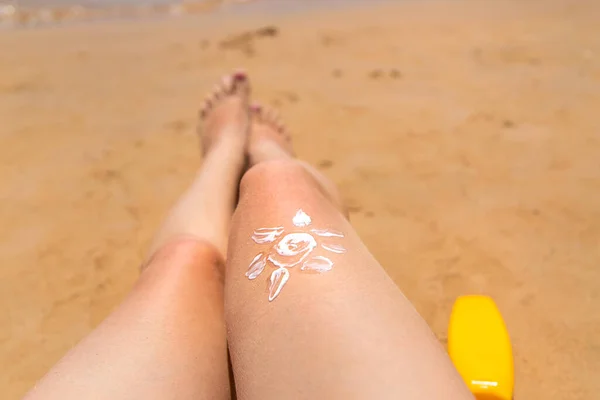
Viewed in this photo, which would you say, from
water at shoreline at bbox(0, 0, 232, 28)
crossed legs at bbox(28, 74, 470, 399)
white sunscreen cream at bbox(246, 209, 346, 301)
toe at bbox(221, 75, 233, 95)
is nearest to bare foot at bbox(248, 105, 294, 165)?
toe at bbox(221, 75, 233, 95)

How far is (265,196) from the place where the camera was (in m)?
1.04

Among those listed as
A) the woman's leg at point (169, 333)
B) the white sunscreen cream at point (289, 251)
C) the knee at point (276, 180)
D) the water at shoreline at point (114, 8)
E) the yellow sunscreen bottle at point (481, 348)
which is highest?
the water at shoreline at point (114, 8)

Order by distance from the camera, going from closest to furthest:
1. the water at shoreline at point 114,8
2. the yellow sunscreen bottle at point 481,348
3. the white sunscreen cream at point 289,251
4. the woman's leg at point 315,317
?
1. the woman's leg at point 315,317
2. the white sunscreen cream at point 289,251
3. the yellow sunscreen bottle at point 481,348
4. the water at shoreline at point 114,8

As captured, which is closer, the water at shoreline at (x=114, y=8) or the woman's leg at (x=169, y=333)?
the woman's leg at (x=169, y=333)

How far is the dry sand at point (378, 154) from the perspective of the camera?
1.39 meters

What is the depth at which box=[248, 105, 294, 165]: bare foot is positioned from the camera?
59.7 inches

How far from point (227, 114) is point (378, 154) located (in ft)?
1.93

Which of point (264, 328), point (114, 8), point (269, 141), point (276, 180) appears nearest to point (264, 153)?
point (269, 141)

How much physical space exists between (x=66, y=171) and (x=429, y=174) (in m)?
1.37

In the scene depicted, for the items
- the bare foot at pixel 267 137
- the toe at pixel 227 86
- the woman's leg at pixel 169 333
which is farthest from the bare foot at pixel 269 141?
the woman's leg at pixel 169 333

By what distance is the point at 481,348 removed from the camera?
1111 mm

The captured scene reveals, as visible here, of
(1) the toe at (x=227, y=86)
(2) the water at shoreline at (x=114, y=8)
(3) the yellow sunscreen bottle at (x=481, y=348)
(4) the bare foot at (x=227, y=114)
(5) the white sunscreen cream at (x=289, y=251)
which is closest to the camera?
(5) the white sunscreen cream at (x=289, y=251)

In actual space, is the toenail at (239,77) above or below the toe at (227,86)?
above

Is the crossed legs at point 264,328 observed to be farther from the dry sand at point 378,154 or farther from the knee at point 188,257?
the dry sand at point 378,154
